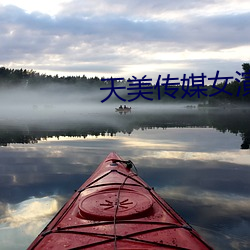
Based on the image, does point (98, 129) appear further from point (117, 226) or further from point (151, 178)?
point (117, 226)

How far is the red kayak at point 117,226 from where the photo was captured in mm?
4391

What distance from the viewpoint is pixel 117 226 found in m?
4.86

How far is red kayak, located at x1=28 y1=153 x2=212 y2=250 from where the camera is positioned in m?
4.39

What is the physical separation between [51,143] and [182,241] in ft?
53.4

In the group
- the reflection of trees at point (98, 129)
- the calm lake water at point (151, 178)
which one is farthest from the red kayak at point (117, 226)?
the reflection of trees at point (98, 129)

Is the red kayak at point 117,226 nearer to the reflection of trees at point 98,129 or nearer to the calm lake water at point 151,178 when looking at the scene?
the calm lake water at point 151,178

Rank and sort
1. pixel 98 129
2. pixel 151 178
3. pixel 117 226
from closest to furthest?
pixel 117 226 → pixel 151 178 → pixel 98 129

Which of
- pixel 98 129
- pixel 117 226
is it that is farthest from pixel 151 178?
pixel 98 129

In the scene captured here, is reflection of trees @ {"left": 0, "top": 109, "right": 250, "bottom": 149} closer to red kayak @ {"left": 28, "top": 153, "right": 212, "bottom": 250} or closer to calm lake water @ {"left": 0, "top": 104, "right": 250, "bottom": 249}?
calm lake water @ {"left": 0, "top": 104, "right": 250, "bottom": 249}

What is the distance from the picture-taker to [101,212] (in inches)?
210

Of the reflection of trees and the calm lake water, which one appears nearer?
the calm lake water

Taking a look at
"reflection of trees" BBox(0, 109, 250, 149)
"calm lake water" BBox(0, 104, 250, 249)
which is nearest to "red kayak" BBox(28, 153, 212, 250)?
"calm lake water" BBox(0, 104, 250, 249)

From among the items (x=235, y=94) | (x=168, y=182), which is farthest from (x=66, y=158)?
(x=235, y=94)

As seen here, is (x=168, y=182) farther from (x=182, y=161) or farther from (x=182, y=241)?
(x=182, y=241)
